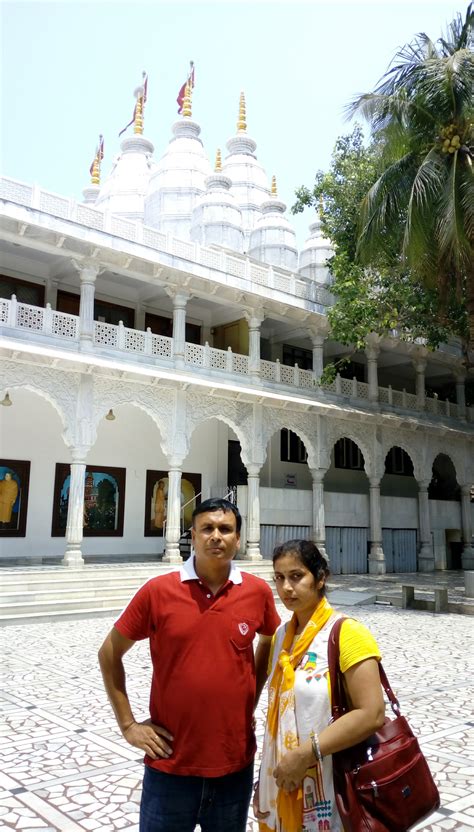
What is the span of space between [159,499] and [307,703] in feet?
55.3

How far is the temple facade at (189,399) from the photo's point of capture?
14016 millimetres

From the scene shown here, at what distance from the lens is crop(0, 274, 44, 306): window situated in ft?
51.3

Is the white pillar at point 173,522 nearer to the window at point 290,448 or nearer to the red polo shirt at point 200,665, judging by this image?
the window at point 290,448

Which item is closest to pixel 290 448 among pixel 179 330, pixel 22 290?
pixel 179 330

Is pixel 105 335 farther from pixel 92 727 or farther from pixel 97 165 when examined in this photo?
pixel 97 165

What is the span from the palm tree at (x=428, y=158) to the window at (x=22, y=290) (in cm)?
808

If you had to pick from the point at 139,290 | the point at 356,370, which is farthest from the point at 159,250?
the point at 356,370

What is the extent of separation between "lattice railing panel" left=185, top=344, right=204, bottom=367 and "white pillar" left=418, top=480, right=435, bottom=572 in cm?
1006

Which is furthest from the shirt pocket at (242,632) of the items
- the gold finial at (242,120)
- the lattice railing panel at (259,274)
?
the gold finial at (242,120)

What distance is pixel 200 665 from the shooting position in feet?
7.06

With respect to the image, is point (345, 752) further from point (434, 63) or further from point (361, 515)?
point (361, 515)

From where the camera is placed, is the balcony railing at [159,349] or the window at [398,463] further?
the window at [398,463]

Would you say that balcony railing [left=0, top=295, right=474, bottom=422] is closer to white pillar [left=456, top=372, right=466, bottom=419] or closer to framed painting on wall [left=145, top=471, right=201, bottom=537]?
white pillar [left=456, top=372, right=466, bottom=419]

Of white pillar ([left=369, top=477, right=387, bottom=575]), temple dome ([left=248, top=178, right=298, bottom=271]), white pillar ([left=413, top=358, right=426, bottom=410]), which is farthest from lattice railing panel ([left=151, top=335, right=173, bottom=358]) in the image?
white pillar ([left=413, top=358, right=426, bottom=410])
